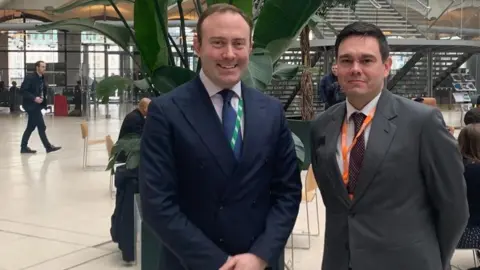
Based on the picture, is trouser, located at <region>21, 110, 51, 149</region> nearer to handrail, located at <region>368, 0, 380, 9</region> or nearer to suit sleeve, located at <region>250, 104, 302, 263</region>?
handrail, located at <region>368, 0, 380, 9</region>

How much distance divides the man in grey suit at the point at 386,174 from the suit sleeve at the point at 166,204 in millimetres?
463

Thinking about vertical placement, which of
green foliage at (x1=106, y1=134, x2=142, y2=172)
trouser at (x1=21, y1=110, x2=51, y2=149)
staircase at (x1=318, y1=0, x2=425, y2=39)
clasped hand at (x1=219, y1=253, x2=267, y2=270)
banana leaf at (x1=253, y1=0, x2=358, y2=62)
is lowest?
trouser at (x1=21, y1=110, x2=51, y2=149)

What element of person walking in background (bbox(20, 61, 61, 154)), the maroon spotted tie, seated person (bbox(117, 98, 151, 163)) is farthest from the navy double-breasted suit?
person walking in background (bbox(20, 61, 61, 154))

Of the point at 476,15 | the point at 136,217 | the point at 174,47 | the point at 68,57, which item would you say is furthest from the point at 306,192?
the point at 68,57

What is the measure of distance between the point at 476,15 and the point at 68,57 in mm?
19742

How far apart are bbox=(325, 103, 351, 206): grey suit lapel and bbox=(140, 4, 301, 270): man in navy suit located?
A: 0.60 ft

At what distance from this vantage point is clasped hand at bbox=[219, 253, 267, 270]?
194 centimetres

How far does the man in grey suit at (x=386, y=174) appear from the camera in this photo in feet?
6.37

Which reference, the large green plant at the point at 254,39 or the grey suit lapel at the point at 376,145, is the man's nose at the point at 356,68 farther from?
the large green plant at the point at 254,39

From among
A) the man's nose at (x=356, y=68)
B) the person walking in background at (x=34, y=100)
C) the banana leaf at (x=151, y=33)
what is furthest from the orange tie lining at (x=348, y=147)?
the person walking in background at (x=34, y=100)

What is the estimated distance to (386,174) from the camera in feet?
6.37

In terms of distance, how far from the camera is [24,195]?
7668 mm

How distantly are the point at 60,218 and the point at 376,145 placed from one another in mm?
5126

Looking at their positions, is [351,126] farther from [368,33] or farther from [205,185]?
[205,185]
